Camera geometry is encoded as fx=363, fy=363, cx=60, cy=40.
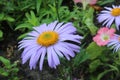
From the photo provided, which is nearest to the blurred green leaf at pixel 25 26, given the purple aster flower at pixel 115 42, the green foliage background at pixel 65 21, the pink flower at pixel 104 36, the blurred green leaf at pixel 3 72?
the green foliage background at pixel 65 21

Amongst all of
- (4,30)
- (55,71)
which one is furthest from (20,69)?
(4,30)

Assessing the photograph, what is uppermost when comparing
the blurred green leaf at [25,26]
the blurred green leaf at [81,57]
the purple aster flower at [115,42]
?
the blurred green leaf at [25,26]

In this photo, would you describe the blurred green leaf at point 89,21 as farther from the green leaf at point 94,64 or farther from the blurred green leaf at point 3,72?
the blurred green leaf at point 3,72

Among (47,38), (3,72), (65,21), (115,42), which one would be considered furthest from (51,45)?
(65,21)

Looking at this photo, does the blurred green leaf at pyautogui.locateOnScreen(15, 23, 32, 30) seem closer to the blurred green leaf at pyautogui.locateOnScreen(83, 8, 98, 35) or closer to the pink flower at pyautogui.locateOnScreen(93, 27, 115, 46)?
the blurred green leaf at pyautogui.locateOnScreen(83, 8, 98, 35)

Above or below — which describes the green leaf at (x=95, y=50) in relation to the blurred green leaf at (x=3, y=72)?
above

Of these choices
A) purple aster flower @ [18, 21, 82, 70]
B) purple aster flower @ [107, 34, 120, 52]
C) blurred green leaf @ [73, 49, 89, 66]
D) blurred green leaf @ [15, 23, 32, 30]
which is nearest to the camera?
purple aster flower @ [18, 21, 82, 70]

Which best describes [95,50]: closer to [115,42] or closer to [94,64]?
[94,64]

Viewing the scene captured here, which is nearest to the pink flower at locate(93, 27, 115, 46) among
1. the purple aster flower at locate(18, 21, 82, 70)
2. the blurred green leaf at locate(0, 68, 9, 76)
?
the purple aster flower at locate(18, 21, 82, 70)

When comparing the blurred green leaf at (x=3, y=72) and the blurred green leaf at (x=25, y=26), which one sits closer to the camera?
the blurred green leaf at (x=3, y=72)
